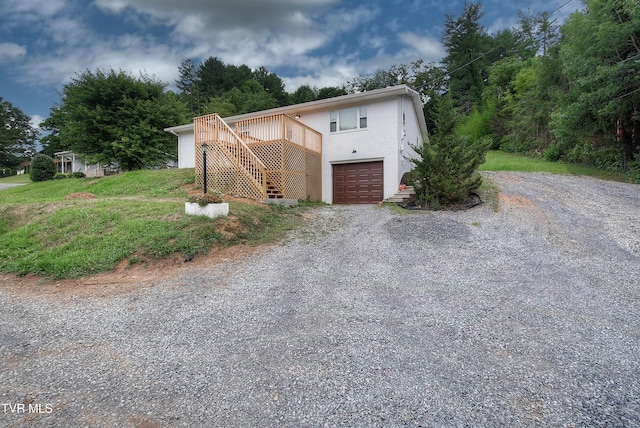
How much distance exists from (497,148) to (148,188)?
29.1 meters

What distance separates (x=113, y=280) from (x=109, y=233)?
74.8 inches

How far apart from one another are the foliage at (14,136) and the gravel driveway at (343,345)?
60.8 meters

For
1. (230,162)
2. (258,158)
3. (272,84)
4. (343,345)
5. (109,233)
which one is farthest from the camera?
(272,84)

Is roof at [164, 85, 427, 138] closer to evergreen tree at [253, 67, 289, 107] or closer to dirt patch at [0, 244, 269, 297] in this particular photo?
dirt patch at [0, 244, 269, 297]

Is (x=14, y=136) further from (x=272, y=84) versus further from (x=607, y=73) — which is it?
(x=607, y=73)

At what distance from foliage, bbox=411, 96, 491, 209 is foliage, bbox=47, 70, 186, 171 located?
54.9 ft

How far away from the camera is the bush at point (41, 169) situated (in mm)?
24797

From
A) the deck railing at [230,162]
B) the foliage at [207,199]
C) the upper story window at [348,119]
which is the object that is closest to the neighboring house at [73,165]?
the deck railing at [230,162]

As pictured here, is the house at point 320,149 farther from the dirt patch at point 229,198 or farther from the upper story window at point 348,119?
the dirt patch at point 229,198

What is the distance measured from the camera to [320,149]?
13.3 m

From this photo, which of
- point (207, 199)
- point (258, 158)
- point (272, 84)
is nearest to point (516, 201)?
point (258, 158)

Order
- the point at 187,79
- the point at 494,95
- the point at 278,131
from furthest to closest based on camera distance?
the point at 187,79
the point at 494,95
the point at 278,131

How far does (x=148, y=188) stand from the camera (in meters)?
12.5

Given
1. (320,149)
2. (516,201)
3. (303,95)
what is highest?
(303,95)
